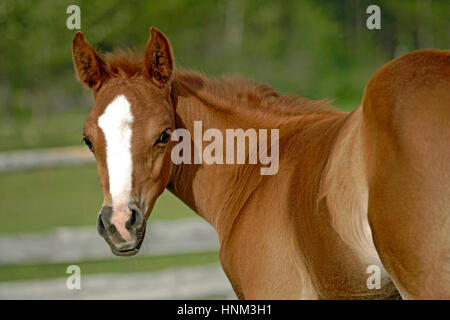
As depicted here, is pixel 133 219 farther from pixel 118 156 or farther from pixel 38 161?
pixel 38 161

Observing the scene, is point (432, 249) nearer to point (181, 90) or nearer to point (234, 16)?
point (181, 90)

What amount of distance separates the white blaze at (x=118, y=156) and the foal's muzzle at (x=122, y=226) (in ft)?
0.15

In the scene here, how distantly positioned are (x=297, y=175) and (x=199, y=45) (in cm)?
2154

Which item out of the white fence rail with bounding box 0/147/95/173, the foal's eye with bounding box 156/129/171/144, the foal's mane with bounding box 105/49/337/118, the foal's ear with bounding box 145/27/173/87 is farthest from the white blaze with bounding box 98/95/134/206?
the white fence rail with bounding box 0/147/95/173

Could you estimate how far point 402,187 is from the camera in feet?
5.99

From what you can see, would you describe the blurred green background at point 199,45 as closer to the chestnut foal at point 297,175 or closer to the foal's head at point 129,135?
the chestnut foal at point 297,175

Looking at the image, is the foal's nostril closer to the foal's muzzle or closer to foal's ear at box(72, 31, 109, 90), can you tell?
the foal's muzzle

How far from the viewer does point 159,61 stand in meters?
2.67

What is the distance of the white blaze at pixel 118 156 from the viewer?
7.59 feet

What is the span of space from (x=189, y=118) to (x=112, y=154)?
605mm

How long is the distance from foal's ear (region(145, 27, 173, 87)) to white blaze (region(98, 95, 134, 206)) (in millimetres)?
381

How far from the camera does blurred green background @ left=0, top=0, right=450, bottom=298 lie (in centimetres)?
1733

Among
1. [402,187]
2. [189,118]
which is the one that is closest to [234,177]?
[189,118]

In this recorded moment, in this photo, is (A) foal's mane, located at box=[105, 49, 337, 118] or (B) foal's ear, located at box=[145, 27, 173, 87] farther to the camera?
(A) foal's mane, located at box=[105, 49, 337, 118]
